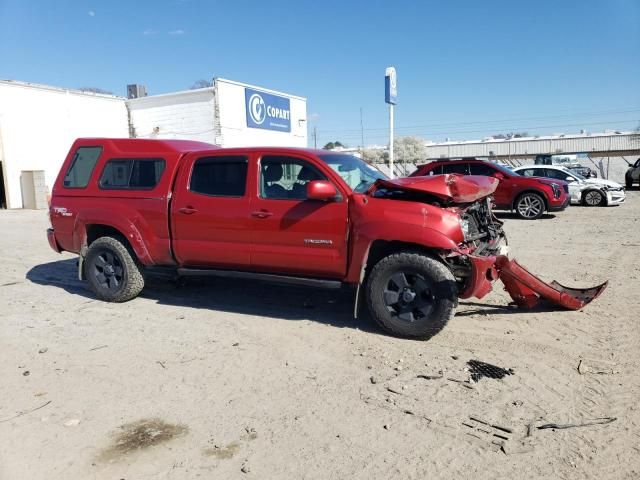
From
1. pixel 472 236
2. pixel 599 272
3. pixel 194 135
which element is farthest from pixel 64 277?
pixel 194 135

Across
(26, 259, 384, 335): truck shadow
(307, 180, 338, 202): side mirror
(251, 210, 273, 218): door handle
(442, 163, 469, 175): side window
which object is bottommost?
(26, 259, 384, 335): truck shadow

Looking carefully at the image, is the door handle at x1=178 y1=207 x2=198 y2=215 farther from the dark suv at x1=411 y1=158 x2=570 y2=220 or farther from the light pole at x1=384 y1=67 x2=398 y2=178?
the light pole at x1=384 y1=67 x2=398 y2=178

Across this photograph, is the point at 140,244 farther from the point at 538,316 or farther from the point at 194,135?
the point at 194,135

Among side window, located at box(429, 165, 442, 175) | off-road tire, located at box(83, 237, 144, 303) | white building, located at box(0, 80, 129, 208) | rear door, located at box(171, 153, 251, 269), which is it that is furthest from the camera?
white building, located at box(0, 80, 129, 208)

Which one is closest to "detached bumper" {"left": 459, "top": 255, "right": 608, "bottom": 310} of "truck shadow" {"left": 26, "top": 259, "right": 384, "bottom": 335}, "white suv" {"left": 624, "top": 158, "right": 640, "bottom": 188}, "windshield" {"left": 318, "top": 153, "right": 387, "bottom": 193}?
"truck shadow" {"left": 26, "top": 259, "right": 384, "bottom": 335}

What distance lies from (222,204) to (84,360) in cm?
207

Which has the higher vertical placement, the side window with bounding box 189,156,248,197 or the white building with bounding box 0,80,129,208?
the white building with bounding box 0,80,129,208

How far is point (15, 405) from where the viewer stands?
12.3 ft

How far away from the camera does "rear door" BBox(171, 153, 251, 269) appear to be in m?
5.52

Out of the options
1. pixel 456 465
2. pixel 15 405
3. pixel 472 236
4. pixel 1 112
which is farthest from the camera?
pixel 1 112

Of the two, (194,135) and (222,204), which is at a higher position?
(194,135)

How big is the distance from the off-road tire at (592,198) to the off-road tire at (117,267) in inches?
627

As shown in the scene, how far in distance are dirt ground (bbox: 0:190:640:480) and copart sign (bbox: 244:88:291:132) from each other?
729 inches

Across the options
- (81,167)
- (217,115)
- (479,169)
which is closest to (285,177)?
(81,167)
